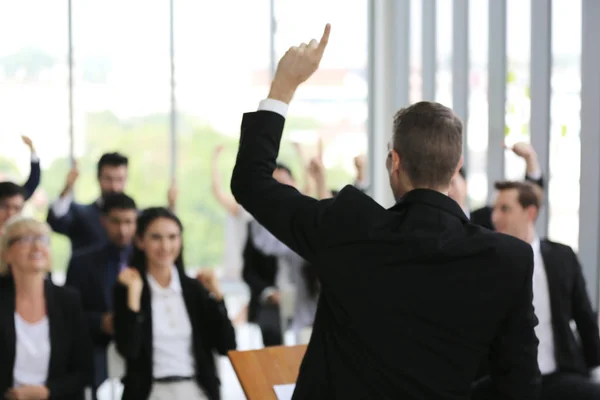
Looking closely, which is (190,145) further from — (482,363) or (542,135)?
(482,363)

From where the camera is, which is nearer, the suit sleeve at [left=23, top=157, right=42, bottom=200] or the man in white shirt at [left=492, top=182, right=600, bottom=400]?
the man in white shirt at [left=492, top=182, right=600, bottom=400]

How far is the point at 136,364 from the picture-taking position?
3385mm

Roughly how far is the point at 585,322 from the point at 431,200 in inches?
82.4

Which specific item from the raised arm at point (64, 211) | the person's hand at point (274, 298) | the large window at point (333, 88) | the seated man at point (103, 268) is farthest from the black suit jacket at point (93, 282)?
the large window at point (333, 88)

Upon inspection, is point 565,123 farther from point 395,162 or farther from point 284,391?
point 395,162

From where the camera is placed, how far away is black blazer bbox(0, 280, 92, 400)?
3.27m

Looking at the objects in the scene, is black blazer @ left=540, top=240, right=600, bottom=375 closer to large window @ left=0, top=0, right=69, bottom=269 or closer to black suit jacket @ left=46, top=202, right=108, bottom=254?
black suit jacket @ left=46, top=202, right=108, bottom=254

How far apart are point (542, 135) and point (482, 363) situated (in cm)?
324

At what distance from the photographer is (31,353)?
3.32 meters

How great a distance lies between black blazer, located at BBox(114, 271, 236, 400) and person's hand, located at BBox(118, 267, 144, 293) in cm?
4

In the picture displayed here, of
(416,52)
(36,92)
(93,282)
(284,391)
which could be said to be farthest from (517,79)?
(36,92)

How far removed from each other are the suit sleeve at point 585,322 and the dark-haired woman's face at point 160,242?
5.87 ft

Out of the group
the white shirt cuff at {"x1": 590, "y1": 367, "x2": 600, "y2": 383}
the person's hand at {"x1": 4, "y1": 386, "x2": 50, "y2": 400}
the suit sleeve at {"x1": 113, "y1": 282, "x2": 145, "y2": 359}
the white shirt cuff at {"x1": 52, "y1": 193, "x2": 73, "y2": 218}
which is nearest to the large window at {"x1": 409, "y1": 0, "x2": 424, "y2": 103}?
the white shirt cuff at {"x1": 52, "y1": 193, "x2": 73, "y2": 218}

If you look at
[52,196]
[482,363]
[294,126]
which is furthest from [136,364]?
[294,126]
